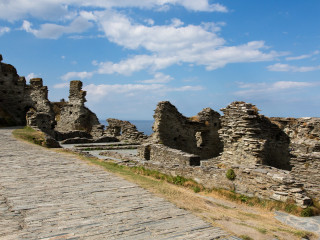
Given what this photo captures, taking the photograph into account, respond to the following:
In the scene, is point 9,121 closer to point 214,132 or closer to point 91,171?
point 214,132

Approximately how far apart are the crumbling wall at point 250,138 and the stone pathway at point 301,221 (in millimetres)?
6494

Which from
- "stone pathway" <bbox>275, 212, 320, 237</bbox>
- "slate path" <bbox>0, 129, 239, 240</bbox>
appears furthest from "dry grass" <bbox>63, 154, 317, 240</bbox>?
"slate path" <bbox>0, 129, 239, 240</bbox>

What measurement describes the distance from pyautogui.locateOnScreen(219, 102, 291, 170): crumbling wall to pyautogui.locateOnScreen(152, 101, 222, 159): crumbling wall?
602 centimetres

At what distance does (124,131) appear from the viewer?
30.5 meters

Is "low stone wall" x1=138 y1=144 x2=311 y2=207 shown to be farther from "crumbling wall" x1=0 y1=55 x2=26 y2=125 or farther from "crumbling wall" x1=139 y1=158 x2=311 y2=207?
"crumbling wall" x1=0 y1=55 x2=26 y2=125

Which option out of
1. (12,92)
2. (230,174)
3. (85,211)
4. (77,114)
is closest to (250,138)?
(230,174)

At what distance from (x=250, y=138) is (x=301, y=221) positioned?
758 centimetres

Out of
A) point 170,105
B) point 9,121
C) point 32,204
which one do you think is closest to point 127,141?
point 170,105

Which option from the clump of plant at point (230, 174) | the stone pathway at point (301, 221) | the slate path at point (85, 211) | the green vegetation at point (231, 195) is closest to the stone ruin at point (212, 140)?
the clump of plant at point (230, 174)

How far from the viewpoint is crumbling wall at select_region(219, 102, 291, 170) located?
599 inches

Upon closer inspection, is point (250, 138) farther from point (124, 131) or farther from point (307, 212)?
point (124, 131)

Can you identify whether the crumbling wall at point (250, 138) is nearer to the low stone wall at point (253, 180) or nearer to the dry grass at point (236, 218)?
the low stone wall at point (253, 180)

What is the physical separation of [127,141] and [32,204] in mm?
22515

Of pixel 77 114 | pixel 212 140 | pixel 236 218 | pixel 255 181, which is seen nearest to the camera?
pixel 236 218
